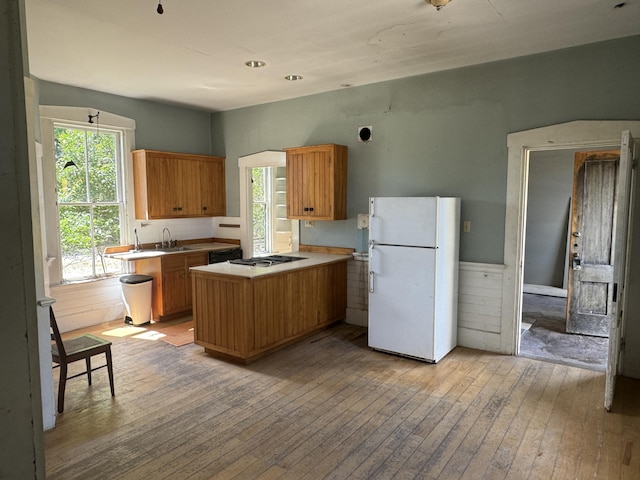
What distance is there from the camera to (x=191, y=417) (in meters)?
2.98

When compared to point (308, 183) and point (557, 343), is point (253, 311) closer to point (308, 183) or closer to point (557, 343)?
point (308, 183)

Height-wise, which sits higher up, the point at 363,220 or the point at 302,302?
the point at 363,220

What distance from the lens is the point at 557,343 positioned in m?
4.51

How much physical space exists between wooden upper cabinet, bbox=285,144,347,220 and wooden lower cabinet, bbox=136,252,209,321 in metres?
1.55

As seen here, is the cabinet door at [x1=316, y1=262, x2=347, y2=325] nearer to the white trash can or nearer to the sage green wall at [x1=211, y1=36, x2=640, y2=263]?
the sage green wall at [x1=211, y1=36, x2=640, y2=263]

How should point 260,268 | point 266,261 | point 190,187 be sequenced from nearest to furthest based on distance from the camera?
point 260,268 → point 266,261 → point 190,187

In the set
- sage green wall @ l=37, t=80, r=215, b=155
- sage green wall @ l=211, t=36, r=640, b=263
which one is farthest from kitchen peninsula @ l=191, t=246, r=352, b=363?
sage green wall @ l=37, t=80, r=215, b=155

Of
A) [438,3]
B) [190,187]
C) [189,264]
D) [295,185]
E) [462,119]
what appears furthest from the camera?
[190,187]

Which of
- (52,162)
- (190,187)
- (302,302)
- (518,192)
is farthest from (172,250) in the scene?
(518,192)

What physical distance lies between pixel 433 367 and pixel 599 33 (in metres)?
3.12

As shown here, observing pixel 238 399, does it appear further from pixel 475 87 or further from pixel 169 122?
pixel 169 122

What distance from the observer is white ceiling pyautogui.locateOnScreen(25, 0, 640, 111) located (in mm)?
2883

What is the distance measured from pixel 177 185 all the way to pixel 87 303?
187cm

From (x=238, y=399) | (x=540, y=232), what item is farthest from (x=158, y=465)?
(x=540, y=232)
